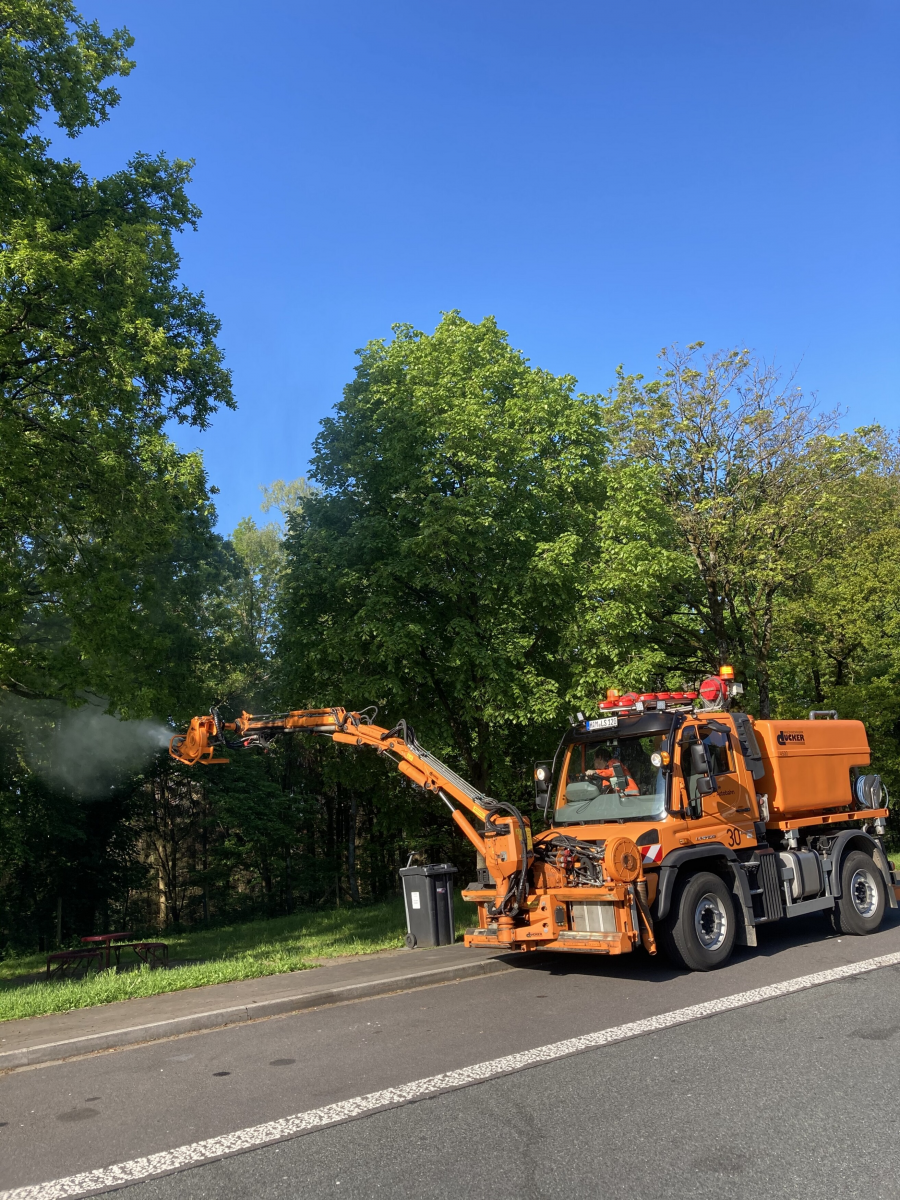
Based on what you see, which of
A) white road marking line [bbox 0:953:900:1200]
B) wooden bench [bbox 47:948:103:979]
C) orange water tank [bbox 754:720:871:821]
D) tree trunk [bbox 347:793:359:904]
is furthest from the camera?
tree trunk [bbox 347:793:359:904]

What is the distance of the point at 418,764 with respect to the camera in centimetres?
1045

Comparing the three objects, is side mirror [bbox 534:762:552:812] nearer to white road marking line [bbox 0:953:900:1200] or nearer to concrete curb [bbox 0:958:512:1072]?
concrete curb [bbox 0:958:512:1072]

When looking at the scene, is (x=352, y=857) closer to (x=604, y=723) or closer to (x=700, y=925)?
(x=604, y=723)

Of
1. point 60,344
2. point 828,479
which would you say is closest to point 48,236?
point 60,344

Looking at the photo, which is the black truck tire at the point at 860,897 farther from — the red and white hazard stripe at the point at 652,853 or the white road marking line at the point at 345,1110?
the white road marking line at the point at 345,1110

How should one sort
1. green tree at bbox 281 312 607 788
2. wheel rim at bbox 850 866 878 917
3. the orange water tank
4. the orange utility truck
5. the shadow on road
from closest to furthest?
the orange utility truck < the shadow on road < the orange water tank < wheel rim at bbox 850 866 878 917 < green tree at bbox 281 312 607 788

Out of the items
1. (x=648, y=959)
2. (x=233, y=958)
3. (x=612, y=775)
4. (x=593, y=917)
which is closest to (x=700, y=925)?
(x=648, y=959)

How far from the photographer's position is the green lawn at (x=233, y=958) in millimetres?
9109

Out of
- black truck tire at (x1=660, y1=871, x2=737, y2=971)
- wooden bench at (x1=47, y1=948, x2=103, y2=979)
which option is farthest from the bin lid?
wooden bench at (x1=47, y1=948, x2=103, y2=979)

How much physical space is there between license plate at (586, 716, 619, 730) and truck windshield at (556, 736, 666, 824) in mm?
175

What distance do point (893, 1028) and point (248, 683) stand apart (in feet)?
86.6

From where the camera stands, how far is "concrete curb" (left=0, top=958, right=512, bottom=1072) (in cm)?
716

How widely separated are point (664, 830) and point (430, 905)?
3.95 m

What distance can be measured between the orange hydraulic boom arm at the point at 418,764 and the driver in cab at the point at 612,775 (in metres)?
1.00
